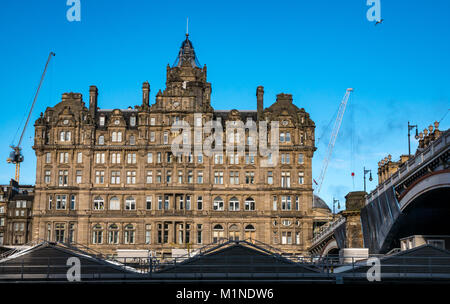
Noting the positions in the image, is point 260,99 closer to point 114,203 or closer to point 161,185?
point 161,185

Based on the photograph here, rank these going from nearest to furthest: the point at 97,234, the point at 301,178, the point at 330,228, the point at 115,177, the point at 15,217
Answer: the point at 330,228 < the point at 97,234 < the point at 301,178 < the point at 115,177 < the point at 15,217

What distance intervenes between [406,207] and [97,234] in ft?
186

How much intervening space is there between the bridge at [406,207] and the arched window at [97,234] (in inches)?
1677

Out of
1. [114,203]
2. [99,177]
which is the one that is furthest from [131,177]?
[99,177]

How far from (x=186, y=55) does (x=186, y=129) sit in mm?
18215

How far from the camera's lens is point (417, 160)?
189 ft

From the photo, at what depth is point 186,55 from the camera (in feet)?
388

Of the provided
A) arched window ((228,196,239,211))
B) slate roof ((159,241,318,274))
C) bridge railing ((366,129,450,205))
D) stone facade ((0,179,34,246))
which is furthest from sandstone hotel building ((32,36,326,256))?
slate roof ((159,241,318,274))

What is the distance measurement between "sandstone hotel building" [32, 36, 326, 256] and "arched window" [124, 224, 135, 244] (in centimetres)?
16

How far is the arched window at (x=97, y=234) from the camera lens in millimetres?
104488

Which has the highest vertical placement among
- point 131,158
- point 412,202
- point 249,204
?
point 131,158

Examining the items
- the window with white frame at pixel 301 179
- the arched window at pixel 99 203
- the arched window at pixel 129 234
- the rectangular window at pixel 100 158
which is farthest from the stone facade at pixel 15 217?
the window with white frame at pixel 301 179

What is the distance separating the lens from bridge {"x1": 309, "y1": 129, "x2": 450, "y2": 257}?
181 feet

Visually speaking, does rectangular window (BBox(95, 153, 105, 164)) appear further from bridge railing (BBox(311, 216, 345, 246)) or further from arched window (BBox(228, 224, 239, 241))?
bridge railing (BBox(311, 216, 345, 246))
